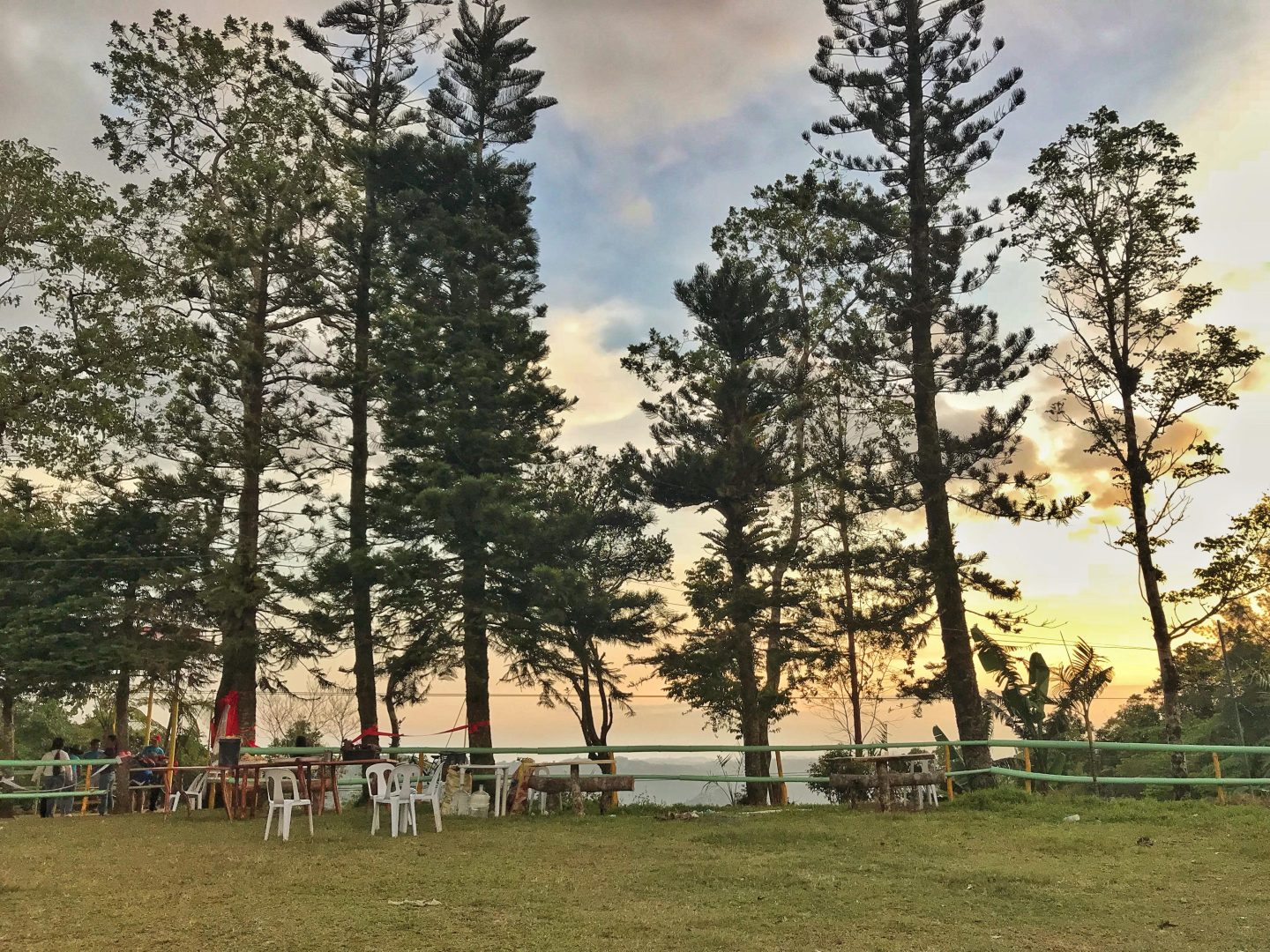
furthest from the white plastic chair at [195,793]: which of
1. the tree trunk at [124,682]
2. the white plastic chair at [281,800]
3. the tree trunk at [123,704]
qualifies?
the tree trunk at [124,682]

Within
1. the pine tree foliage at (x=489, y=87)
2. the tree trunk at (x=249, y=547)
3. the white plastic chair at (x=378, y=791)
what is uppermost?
the pine tree foliage at (x=489, y=87)

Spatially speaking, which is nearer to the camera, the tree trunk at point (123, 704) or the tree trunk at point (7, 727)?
the tree trunk at point (123, 704)

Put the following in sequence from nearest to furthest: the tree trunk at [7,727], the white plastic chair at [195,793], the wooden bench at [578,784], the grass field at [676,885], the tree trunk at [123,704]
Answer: the grass field at [676,885], the wooden bench at [578,784], the white plastic chair at [195,793], the tree trunk at [123,704], the tree trunk at [7,727]

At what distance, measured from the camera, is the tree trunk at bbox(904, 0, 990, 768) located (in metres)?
16.5

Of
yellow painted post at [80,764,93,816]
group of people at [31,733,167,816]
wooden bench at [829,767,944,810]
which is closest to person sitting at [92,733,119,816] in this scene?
group of people at [31,733,167,816]

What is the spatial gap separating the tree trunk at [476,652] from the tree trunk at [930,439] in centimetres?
822

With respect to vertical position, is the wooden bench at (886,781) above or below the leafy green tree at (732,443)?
below

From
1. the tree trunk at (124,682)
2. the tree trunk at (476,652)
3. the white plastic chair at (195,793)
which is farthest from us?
the tree trunk at (124,682)

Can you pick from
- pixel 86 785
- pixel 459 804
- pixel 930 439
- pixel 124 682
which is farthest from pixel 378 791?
pixel 124 682

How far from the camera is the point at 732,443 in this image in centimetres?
1909

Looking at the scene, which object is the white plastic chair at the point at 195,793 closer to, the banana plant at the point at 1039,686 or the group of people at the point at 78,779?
the group of people at the point at 78,779

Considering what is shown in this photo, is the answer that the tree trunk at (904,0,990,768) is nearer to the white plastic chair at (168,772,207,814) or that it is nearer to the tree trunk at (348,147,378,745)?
the tree trunk at (348,147,378,745)

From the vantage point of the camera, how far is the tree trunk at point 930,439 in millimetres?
16453

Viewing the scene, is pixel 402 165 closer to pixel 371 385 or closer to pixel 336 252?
pixel 336 252
